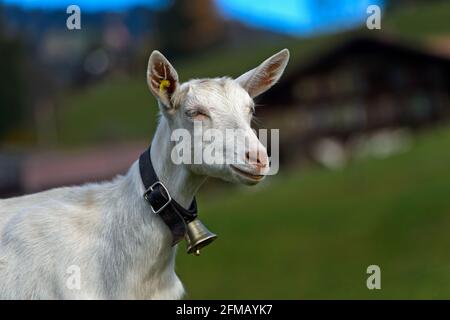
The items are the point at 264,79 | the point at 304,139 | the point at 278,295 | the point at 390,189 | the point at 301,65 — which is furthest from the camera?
the point at 304,139

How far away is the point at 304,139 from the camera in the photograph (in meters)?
73.9

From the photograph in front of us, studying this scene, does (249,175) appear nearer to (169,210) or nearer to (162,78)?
(169,210)

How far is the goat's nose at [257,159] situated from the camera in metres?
6.11

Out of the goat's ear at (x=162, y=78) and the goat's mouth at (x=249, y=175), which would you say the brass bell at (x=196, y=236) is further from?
the goat's ear at (x=162, y=78)

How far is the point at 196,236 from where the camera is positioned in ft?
21.2

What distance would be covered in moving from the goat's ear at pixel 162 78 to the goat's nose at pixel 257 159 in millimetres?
769

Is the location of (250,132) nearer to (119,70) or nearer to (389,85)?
(389,85)

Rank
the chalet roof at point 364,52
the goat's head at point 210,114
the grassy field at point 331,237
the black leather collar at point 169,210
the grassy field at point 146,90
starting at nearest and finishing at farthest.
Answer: the goat's head at point 210,114 < the black leather collar at point 169,210 < the grassy field at point 331,237 < the chalet roof at point 364,52 < the grassy field at point 146,90

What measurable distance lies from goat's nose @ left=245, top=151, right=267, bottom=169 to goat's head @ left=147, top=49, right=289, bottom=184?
0.05 feet

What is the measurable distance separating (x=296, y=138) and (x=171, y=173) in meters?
67.6

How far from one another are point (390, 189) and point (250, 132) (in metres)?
38.2

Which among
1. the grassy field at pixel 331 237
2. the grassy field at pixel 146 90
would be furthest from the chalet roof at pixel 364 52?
the grassy field at pixel 146 90

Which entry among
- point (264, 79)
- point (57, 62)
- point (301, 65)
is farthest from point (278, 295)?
point (57, 62)

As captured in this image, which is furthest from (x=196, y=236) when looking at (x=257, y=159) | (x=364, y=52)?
(x=364, y=52)
